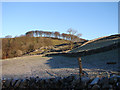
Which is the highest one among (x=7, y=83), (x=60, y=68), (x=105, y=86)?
(x=105, y=86)

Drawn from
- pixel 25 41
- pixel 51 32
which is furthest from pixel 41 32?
pixel 25 41

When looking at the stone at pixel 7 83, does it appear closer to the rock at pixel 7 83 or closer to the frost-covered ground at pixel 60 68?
the rock at pixel 7 83

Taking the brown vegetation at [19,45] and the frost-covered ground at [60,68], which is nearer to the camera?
the frost-covered ground at [60,68]

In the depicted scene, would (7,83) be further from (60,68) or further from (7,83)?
(60,68)

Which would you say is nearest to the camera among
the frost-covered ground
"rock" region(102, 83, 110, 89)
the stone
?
"rock" region(102, 83, 110, 89)

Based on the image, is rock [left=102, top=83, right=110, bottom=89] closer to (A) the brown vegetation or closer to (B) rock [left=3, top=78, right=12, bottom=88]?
(B) rock [left=3, top=78, right=12, bottom=88]

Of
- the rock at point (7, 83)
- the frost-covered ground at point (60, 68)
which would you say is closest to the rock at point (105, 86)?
the rock at point (7, 83)

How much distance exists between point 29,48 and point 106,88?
56048 millimetres

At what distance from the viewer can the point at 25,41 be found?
6153 centimetres

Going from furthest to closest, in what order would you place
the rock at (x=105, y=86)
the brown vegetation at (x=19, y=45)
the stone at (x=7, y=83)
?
1. the brown vegetation at (x=19, y=45)
2. the stone at (x=7, y=83)
3. the rock at (x=105, y=86)

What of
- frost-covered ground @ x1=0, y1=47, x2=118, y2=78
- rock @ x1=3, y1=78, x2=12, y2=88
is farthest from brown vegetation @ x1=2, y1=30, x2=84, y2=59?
rock @ x1=3, y1=78, x2=12, y2=88

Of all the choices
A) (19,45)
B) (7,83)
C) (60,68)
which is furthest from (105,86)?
(19,45)

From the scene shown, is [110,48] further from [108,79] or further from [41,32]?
[41,32]

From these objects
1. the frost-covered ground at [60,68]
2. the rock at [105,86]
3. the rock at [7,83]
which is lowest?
the frost-covered ground at [60,68]
